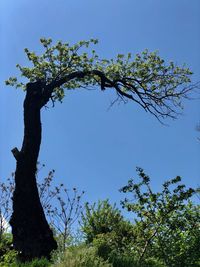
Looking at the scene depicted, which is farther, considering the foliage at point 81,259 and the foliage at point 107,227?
the foliage at point 107,227

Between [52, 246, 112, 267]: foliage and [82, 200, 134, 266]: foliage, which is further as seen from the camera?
[82, 200, 134, 266]: foliage

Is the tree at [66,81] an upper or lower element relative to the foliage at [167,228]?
upper

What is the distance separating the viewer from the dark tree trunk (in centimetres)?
986

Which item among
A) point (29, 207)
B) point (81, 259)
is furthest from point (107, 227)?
point (81, 259)

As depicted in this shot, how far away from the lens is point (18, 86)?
15320 millimetres

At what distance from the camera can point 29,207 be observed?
10.3 m

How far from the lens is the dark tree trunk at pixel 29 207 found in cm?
986

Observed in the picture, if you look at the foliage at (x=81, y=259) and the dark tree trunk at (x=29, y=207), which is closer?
the foliage at (x=81, y=259)

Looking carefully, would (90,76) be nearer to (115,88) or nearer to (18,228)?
(115,88)

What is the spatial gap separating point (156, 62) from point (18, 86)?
15.1ft

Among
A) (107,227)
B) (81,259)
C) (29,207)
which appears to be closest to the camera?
(81,259)

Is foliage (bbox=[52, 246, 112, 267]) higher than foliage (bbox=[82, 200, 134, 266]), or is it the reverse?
foliage (bbox=[82, 200, 134, 266])

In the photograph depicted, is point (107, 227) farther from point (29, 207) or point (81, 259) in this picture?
point (81, 259)

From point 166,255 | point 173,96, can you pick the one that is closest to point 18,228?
point 166,255
